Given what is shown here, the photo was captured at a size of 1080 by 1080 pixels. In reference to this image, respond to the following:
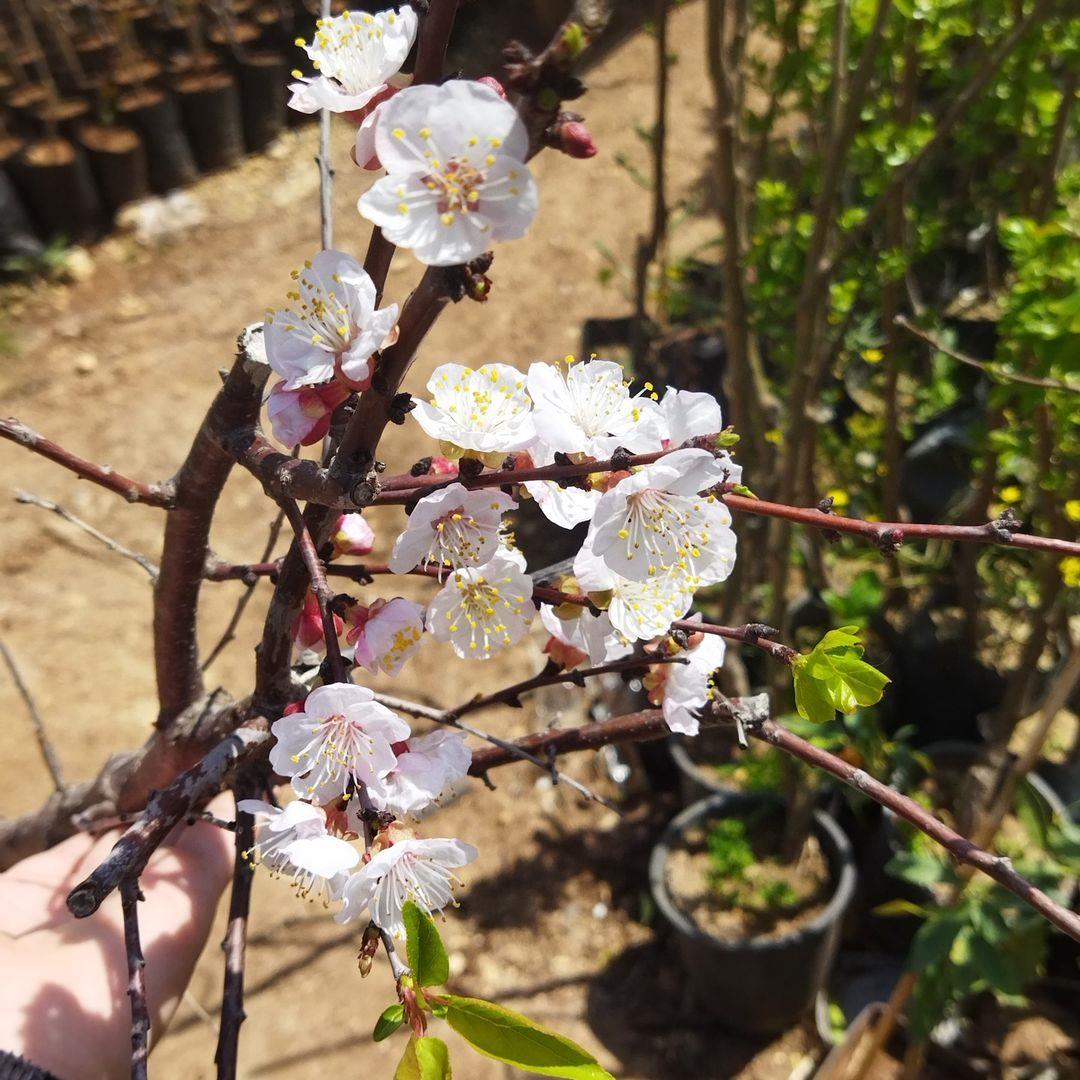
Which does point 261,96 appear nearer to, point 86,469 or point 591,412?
point 86,469

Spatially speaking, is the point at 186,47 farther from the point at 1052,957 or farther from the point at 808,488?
the point at 1052,957

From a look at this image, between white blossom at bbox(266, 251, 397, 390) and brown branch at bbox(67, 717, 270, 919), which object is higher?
white blossom at bbox(266, 251, 397, 390)

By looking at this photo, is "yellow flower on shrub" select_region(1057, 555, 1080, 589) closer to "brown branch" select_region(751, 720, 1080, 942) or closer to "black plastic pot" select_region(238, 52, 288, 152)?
"brown branch" select_region(751, 720, 1080, 942)

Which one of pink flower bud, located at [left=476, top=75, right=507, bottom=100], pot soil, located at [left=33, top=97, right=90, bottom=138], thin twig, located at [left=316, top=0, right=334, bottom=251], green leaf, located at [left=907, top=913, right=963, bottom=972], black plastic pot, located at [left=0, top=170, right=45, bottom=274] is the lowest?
green leaf, located at [left=907, top=913, right=963, bottom=972]

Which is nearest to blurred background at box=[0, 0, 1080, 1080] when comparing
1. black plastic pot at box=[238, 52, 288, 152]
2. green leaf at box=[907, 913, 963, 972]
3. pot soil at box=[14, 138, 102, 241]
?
green leaf at box=[907, 913, 963, 972]

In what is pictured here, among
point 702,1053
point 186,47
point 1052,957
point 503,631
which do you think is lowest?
point 702,1053

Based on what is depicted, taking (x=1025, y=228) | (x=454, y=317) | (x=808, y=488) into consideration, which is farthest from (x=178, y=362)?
(x=1025, y=228)
